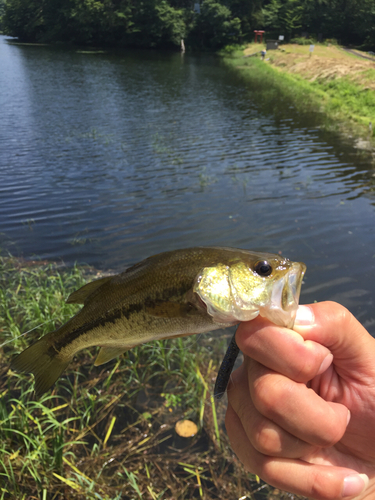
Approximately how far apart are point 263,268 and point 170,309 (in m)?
0.49

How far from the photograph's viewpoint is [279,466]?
1771mm

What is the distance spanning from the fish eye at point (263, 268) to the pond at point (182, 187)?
6.06m

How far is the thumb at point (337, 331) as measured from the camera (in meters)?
1.75

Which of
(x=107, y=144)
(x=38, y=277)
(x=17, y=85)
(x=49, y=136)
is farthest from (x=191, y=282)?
(x=17, y=85)

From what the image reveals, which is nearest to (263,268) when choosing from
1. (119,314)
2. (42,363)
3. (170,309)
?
(170,309)

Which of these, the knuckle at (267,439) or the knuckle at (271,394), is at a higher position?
the knuckle at (271,394)

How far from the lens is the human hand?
1.68 m

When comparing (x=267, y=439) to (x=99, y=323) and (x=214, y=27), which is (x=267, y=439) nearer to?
(x=99, y=323)

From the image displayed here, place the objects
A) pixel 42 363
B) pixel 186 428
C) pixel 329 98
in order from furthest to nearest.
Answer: pixel 329 98
pixel 186 428
pixel 42 363

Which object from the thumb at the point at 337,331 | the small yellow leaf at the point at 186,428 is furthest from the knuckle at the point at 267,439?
the small yellow leaf at the point at 186,428

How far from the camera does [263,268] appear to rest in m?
1.62

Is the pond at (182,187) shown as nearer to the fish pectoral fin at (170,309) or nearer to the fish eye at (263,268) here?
the fish eye at (263,268)

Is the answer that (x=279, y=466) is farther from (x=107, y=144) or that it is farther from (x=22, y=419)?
(x=107, y=144)

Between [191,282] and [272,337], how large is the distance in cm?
50
